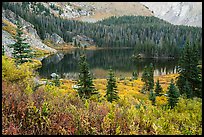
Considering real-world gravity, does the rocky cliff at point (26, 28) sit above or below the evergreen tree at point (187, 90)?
above

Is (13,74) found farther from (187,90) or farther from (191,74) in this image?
(191,74)

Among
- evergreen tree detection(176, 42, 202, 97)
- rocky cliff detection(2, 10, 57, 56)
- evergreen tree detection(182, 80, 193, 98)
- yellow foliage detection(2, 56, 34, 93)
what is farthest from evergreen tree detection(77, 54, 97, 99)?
rocky cliff detection(2, 10, 57, 56)

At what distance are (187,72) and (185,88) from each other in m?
4.33

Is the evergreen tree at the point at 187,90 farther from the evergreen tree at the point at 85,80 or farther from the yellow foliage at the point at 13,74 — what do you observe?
the yellow foliage at the point at 13,74

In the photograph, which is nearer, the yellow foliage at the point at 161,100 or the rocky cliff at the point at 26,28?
the yellow foliage at the point at 161,100

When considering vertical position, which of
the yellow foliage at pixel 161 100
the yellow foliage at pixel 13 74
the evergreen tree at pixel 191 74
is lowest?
the yellow foliage at pixel 161 100

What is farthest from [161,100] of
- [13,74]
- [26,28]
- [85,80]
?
[26,28]

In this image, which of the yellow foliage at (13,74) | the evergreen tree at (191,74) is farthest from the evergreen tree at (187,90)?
the yellow foliage at (13,74)

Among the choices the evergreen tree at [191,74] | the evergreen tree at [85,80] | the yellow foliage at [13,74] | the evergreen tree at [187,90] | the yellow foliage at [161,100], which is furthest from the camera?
the evergreen tree at [191,74]

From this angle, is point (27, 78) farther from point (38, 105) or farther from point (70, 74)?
point (70, 74)

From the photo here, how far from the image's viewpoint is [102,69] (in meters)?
88.4

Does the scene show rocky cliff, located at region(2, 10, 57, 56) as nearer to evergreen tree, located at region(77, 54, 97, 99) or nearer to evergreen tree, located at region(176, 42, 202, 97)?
evergreen tree, located at region(176, 42, 202, 97)

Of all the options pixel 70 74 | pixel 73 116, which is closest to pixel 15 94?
pixel 73 116

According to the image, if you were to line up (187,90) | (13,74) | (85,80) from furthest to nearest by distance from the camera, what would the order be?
1. (187,90)
2. (85,80)
3. (13,74)
